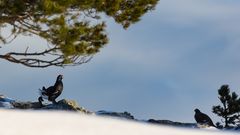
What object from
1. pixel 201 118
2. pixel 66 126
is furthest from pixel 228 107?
pixel 66 126

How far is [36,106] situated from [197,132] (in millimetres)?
13412

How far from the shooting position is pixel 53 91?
666 inches

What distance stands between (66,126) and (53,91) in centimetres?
1328

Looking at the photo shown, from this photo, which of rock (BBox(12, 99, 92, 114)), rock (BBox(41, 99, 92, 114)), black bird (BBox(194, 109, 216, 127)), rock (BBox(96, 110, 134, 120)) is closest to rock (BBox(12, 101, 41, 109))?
rock (BBox(12, 99, 92, 114))

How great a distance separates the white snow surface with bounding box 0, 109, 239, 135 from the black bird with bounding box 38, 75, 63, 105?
12830 millimetres

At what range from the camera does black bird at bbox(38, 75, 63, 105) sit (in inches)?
663

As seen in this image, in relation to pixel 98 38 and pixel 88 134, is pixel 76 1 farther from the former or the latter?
pixel 88 134

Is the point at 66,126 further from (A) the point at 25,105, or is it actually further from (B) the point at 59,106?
(A) the point at 25,105

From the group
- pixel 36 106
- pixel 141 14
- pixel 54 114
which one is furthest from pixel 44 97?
pixel 54 114

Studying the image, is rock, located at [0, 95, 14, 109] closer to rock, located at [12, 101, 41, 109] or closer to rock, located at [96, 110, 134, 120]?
rock, located at [12, 101, 41, 109]

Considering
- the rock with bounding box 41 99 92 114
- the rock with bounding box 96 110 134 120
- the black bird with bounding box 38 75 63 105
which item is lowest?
the rock with bounding box 96 110 134 120

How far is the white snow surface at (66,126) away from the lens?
3.62 m

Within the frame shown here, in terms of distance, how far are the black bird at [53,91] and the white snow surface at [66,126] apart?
12.8 m

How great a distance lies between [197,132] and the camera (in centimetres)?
408
